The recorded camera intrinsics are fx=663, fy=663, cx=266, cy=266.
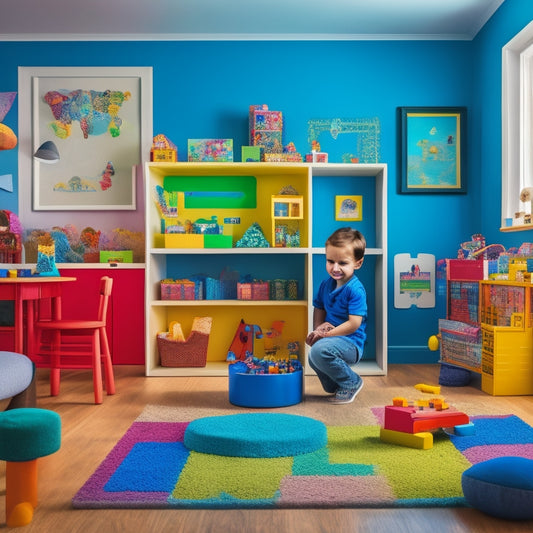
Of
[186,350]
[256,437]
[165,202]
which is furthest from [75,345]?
[256,437]

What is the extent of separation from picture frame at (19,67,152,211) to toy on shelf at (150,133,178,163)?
41cm

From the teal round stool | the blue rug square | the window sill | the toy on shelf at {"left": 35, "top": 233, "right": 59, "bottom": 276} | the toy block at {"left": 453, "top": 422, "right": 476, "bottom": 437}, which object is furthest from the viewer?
the toy on shelf at {"left": 35, "top": 233, "right": 59, "bottom": 276}

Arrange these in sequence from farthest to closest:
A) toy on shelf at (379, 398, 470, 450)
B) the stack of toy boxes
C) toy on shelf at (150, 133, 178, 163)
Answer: the stack of toy boxes, toy on shelf at (150, 133, 178, 163), toy on shelf at (379, 398, 470, 450)

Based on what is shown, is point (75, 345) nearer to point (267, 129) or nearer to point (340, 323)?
point (340, 323)

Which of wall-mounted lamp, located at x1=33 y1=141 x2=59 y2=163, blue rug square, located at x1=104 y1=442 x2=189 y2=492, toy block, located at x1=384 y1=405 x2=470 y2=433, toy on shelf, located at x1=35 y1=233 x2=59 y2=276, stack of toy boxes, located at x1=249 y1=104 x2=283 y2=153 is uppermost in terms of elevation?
stack of toy boxes, located at x1=249 y1=104 x2=283 y2=153

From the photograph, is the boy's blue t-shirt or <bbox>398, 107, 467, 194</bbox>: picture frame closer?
the boy's blue t-shirt

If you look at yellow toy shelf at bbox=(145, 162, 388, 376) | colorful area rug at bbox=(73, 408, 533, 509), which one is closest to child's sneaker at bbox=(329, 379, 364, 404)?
colorful area rug at bbox=(73, 408, 533, 509)

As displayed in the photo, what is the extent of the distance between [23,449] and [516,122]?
362 centimetres

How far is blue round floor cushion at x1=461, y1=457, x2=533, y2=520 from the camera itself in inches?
69.4

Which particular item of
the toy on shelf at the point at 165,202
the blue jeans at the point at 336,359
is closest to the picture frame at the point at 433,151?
the toy on shelf at the point at 165,202

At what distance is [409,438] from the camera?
8.14 feet

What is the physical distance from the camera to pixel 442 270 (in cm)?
Result: 485

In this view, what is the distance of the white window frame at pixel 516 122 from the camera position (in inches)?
165

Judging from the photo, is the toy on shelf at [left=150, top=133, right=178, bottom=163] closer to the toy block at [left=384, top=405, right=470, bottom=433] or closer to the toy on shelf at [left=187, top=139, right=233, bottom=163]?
the toy on shelf at [left=187, top=139, right=233, bottom=163]
